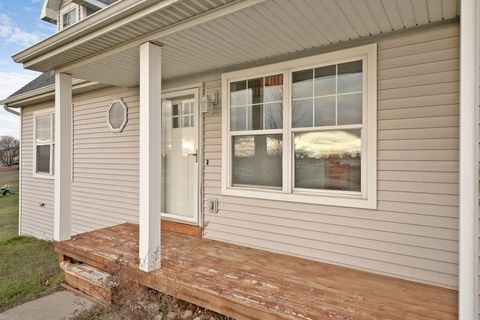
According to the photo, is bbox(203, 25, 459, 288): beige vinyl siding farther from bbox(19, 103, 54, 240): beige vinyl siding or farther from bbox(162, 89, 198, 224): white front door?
bbox(19, 103, 54, 240): beige vinyl siding

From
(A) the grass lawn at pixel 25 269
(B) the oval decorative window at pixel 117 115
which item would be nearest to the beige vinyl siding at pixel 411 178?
(A) the grass lawn at pixel 25 269

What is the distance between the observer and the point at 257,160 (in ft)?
12.2

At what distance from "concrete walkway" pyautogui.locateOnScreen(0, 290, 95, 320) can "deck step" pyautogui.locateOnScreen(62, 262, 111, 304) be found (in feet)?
0.32

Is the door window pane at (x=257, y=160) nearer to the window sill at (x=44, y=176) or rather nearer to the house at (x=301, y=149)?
the house at (x=301, y=149)

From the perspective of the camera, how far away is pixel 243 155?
384cm

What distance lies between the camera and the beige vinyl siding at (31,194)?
6711 mm

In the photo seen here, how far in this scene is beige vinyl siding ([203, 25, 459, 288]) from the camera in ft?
8.44

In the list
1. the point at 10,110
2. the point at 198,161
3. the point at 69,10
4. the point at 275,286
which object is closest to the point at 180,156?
the point at 198,161

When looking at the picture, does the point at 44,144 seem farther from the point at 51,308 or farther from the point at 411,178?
the point at 411,178

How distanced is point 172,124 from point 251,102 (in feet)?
4.97

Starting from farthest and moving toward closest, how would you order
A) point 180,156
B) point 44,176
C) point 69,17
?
1. point 44,176
2. point 69,17
3. point 180,156

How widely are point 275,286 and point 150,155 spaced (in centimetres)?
172

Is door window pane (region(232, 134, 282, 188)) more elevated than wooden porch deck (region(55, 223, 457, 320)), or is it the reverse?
door window pane (region(232, 134, 282, 188))

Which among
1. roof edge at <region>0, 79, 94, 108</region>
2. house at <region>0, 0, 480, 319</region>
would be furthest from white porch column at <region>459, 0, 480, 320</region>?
roof edge at <region>0, 79, 94, 108</region>
